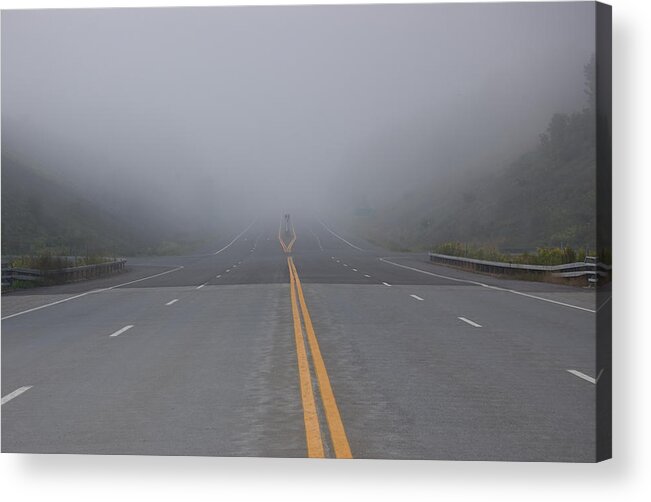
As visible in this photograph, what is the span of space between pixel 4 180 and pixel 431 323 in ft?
238

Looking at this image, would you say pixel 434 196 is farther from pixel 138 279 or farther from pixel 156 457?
pixel 156 457

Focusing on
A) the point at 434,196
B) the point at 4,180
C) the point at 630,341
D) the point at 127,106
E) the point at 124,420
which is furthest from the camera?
the point at 127,106

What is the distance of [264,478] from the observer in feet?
28.3

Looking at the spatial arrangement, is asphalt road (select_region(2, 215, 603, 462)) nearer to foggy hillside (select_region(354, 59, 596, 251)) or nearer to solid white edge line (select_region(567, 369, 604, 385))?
solid white edge line (select_region(567, 369, 604, 385))

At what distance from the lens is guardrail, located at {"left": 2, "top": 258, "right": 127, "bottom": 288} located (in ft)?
118

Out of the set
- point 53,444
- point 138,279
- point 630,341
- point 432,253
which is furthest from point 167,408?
point 432,253

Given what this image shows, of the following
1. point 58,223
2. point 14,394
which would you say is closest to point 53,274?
point 14,394

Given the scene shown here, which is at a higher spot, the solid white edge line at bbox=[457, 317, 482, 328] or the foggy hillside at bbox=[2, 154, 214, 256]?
the foggy hillside at bbox=[2, 154, 214, 256]

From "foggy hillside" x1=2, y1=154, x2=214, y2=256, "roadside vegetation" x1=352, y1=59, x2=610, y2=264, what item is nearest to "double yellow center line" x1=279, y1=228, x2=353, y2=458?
"roadside vegetation" x1=352, y1=59, x2=610, y2=264

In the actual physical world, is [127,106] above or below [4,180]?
above

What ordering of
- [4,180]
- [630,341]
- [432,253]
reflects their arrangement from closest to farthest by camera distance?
[630,341]
[432,253]
[4,180]

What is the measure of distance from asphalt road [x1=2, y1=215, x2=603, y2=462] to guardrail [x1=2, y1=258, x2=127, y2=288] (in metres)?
10.9

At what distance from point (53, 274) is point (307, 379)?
99.7 feet

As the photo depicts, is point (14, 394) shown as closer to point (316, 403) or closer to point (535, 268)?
point (316, 403)
